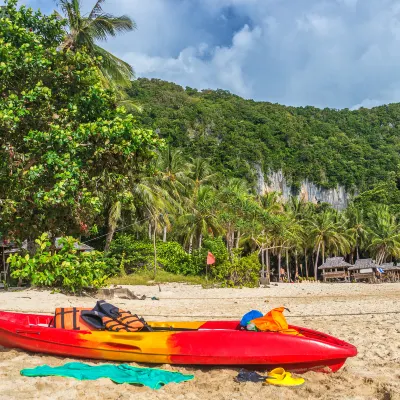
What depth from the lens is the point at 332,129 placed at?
9138 cm

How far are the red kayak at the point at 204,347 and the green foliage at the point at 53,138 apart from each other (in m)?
2.00

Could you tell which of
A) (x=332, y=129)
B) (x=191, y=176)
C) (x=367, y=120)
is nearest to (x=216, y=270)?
(x=191, y=176)

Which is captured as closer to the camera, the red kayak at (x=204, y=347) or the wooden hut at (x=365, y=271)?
the red kayak at (x=204, y=347)

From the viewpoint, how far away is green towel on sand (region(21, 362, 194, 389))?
4.89 m

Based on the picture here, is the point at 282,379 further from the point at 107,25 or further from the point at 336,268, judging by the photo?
the point at 336,268

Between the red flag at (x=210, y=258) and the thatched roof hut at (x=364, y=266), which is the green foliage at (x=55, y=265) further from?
the thatched roof hut at (x=364, y=266)

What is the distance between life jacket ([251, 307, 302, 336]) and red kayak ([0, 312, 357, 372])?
0.25m

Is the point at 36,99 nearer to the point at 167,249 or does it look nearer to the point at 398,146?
the point at 167,249

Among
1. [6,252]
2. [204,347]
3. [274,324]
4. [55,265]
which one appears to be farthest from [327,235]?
[55,265]

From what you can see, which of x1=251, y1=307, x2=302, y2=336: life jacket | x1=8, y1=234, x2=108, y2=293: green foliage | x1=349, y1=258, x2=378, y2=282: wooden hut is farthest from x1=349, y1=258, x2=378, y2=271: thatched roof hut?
x1=8, y1=234, x2=108, y2=293: green foliage

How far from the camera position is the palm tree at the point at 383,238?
148 ft

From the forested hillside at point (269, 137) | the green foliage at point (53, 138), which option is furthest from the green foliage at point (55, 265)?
the forested hillside at point (269, 137)

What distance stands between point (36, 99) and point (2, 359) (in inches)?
164

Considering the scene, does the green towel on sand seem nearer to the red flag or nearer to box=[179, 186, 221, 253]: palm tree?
the red flag
